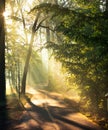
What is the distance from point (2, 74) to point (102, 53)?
12.1 m

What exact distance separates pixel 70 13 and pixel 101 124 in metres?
5.54

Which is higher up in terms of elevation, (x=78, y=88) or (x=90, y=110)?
(x=78, y=88)

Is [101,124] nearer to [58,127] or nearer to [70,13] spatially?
[58,127]

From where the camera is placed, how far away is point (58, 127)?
1383 centimetres

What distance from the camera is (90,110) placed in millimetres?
18891

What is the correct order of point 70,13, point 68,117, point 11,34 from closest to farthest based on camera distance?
point 70,13 → point 68,117 → point 11,34

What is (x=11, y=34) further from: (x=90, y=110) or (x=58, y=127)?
(x=58, y=127)

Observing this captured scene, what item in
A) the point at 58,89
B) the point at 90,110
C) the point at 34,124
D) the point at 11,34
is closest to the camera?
the point at 34,124

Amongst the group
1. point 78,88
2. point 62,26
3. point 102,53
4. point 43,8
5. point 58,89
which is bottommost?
point 58,89

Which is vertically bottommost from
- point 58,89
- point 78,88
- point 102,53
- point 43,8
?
point 58,89

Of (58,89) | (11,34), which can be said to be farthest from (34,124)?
(58,89)

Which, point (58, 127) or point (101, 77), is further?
point (101, 77)

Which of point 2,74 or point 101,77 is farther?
point 2,74

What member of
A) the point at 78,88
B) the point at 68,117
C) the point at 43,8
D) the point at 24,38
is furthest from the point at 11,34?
the point at 43,8
